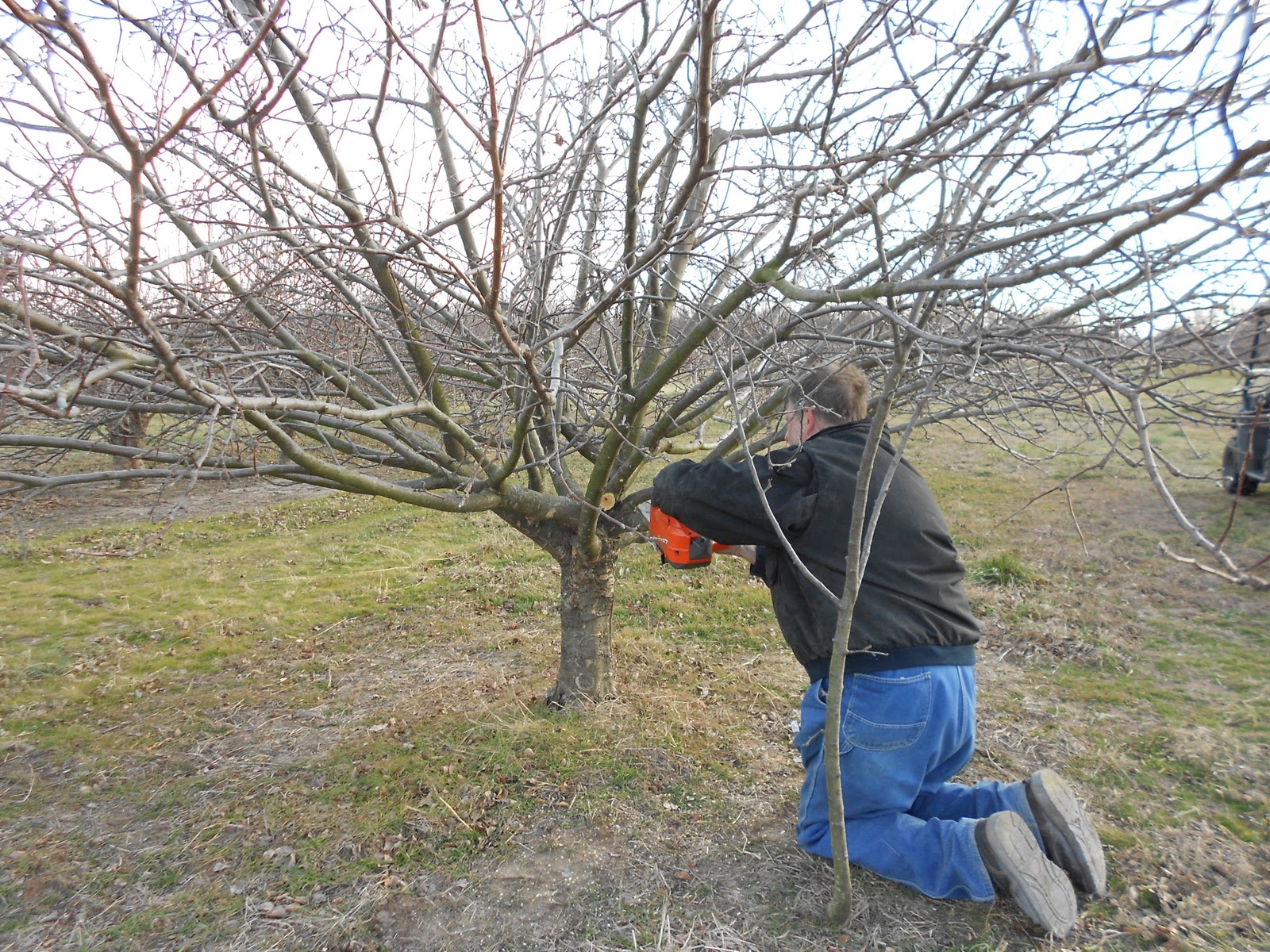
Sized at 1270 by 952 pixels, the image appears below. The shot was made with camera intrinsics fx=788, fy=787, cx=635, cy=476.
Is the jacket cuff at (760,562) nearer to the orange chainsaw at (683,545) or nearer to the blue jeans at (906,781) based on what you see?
the orange chainsaw at (683,545)

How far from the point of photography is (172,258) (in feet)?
5.58

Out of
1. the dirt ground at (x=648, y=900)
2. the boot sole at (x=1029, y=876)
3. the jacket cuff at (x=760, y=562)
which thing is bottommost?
the dirt ground at (x=648, y=900)

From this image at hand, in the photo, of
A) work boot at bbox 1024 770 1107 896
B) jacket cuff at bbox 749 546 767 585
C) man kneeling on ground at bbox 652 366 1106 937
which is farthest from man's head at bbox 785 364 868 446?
work boot at bbox 1024 770 1107 896

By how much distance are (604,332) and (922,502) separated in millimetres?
1468

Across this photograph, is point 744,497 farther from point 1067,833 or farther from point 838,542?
point 1067,833

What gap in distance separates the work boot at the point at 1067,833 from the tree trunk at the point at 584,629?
1.92 metres

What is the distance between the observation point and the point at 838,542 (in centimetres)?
260

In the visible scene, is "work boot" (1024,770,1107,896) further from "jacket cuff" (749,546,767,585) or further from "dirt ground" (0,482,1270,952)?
"jacket cuff" (749,546,767,585)

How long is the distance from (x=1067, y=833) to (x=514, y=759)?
6.88 feet

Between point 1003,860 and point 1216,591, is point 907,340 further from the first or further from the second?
point 1216,591

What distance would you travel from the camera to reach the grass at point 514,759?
2.57 m

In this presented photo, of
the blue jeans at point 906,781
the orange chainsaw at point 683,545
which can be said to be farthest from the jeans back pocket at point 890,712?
the orange chainsaw at point 683,545

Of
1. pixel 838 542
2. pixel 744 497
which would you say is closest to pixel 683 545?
pixel 744 497

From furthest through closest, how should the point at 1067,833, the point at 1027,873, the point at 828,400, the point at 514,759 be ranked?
1. the point at 514,759
2. the point at 828,400
3. the point at 1067,833
4. the point at 1027,873
